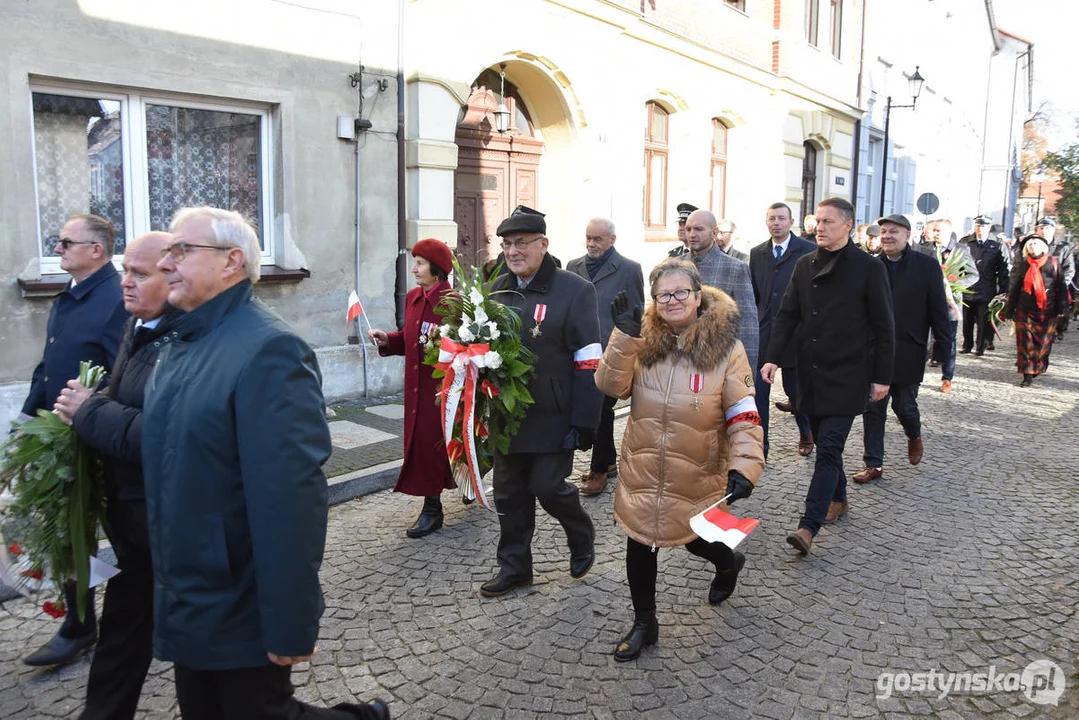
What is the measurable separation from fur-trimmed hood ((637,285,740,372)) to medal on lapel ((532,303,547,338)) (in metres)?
Answer: 0.71

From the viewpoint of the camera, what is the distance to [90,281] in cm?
378

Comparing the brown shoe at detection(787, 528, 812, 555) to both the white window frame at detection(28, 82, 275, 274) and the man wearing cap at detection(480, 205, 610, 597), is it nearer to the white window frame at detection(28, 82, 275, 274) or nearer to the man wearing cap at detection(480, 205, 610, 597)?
the man wearing cap at detection(480, 205, 610, 597)

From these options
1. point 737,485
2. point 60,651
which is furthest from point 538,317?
point 60,651

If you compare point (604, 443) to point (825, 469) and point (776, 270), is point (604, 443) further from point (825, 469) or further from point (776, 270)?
point (776, 270)

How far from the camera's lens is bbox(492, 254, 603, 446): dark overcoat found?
4461mm

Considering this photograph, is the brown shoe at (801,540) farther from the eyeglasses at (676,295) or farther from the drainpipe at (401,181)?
the drainpipe at (401,181)

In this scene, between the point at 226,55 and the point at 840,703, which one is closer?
the point at 840,703

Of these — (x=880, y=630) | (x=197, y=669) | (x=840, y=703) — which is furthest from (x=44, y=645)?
(x=880, y=630)

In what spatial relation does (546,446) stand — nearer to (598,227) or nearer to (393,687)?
(393,687)

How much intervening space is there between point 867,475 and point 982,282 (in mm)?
8286

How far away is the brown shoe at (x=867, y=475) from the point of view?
6707 mm

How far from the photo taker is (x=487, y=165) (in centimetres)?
1133

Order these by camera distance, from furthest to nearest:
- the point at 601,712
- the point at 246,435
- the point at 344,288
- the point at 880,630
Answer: the point at 344,288 → the point at 880,630 → the point at 601,712 → the point at 246,435

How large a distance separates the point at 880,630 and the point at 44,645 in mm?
3959
